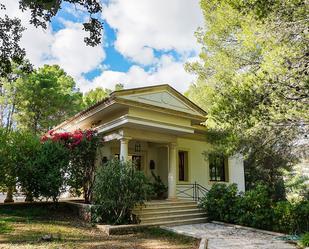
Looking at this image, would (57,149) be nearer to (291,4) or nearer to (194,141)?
(194,141)

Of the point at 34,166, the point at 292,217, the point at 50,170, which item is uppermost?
the point at 34,166

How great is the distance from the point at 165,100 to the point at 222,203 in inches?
204

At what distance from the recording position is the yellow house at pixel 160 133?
11648mm

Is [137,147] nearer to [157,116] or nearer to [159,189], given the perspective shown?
[159,189]

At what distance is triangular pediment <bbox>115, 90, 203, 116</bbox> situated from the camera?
12366mm

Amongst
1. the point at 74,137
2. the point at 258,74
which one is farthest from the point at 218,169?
the point at 258,74

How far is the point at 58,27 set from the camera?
21.0 feet

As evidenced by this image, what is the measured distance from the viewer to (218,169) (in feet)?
57.2

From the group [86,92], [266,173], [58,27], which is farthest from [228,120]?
[86,92]

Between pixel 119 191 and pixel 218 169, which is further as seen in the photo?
pixel 218 169

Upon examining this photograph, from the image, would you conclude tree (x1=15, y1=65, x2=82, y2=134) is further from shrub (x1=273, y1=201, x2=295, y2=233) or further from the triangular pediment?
shrub (x1=273, y1=201, x2=295, y2=233)

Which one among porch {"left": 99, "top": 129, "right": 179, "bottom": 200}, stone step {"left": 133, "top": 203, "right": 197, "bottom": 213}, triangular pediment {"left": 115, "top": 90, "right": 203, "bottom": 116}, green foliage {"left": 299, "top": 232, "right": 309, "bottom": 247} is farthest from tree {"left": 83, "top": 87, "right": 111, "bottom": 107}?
green foliage {"left": 299, "top": 232, "right": 309, "bottom": 247}

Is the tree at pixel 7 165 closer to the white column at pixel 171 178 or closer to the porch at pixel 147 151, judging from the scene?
the porch at pixel 147 151

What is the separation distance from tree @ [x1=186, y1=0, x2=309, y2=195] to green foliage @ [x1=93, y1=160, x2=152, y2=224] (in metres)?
3.34
